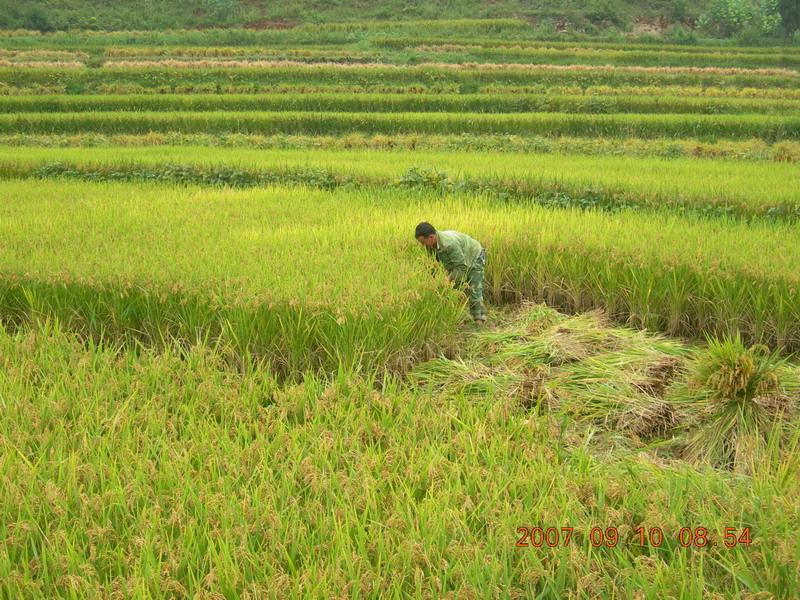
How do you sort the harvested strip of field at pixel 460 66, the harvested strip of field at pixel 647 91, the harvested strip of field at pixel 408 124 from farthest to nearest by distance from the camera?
the harvested strip of field at pixel 460 66
the harvested strip of field at pixel 647 91
the harvested strip of field at pixel 408 124

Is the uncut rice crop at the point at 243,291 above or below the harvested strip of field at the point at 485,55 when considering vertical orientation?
below

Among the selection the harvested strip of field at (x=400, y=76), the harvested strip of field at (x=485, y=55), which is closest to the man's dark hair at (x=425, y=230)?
the harvested strip of field at (x=400, y=76)

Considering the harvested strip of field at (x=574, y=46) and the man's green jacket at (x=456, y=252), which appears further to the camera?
the harvested strip of field at (x=574, y=46)

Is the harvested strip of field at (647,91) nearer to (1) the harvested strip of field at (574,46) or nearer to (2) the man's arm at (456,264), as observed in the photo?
(1) the harvested strip of field at (574,46)

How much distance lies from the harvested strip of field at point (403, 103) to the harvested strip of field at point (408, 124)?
1.60 m

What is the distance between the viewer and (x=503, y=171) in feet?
30.4

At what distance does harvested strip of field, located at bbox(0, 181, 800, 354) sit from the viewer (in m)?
3.98

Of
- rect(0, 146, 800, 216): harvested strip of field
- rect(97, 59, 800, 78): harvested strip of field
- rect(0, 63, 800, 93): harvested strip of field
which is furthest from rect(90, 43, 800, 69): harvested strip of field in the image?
rect(0, 146, 800, 216): harvested strip of field

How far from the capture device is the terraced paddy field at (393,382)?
78.5 inches
